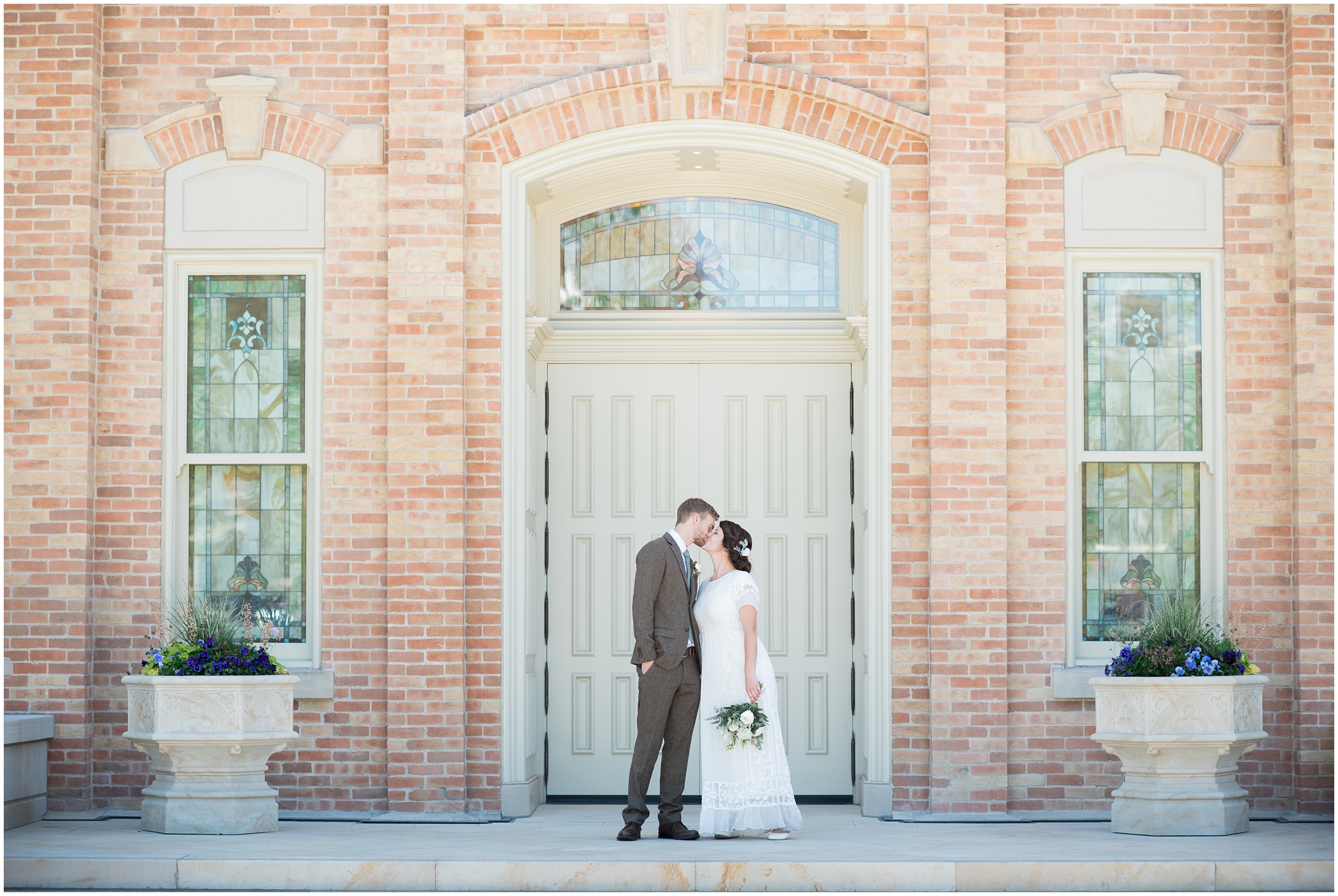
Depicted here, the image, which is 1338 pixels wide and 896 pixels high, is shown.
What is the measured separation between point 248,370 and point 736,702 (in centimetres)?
362

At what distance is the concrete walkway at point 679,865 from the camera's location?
20.6 feet

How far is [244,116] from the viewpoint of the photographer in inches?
324

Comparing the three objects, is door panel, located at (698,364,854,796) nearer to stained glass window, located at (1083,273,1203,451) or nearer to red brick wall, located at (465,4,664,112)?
stained glass window, located at (1083,273,1203,451)

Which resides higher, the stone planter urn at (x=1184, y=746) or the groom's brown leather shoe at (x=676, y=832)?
the stone planter urn at (x=1184, y=746)

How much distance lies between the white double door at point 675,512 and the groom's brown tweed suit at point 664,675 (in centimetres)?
174

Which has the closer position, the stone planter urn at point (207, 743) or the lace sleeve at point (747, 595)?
the lace sleeve at point (747, 595)

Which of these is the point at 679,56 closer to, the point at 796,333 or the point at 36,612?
the point at 796,333

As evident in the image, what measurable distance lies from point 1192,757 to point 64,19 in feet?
25.0

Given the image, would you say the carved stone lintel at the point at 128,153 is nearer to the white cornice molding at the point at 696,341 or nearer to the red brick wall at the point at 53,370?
the red brick wall at the point at 53,370

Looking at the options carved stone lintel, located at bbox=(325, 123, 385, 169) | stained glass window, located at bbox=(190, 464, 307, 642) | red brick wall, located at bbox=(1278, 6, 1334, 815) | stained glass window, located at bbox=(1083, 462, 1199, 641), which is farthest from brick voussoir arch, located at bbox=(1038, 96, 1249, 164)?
stained glass window, located at bbox=(190, 464, 307, 642)

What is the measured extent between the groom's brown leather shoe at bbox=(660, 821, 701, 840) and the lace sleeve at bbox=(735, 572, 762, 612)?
3.79ft

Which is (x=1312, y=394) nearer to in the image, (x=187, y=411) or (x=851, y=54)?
(x=851, y=54)

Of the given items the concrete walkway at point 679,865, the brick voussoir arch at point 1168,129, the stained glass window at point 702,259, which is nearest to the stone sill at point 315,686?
the concrete walkway at point 679,865

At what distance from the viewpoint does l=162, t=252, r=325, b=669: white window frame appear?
8.23 m
